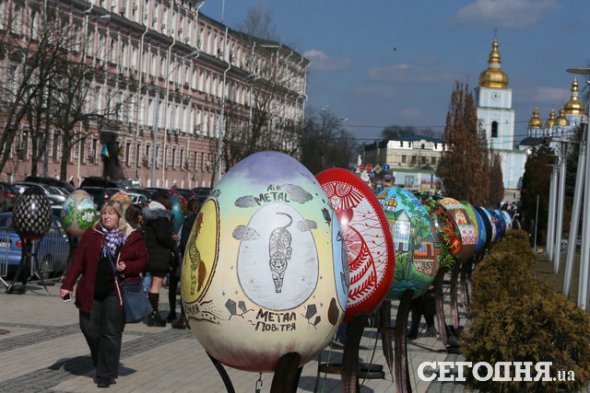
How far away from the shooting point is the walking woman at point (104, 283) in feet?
35.4

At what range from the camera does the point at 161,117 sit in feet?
253

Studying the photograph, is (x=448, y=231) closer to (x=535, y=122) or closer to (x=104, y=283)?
(x=104, y=283)

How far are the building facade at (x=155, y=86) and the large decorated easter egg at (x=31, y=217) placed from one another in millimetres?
27977

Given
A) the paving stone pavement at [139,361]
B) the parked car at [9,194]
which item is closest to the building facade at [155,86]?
the parked car at [9,194]

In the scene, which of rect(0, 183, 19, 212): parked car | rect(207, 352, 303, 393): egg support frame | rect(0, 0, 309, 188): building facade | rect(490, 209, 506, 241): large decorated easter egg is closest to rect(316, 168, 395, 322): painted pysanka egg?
rect(207, 352, 303, 393): egg support frame

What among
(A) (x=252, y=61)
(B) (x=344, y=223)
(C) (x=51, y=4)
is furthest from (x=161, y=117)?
(B) (x=344, y=223)

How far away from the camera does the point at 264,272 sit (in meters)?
5.89

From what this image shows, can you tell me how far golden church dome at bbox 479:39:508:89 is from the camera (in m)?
150

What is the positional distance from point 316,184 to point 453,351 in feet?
27.6

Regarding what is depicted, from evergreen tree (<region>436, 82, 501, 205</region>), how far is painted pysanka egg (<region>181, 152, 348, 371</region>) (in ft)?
209

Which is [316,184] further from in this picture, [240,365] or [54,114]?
[54,114]

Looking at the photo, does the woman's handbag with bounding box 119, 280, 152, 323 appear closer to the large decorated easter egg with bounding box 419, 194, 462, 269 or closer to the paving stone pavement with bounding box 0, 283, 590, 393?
the paving stone pavement with bounding box 0, 283, 590, 393

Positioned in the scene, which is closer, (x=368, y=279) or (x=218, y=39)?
(x=368, y=279)

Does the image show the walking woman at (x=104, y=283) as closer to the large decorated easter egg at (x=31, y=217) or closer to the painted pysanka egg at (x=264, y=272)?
the painted pysanka egg at (x=264, y=272)
